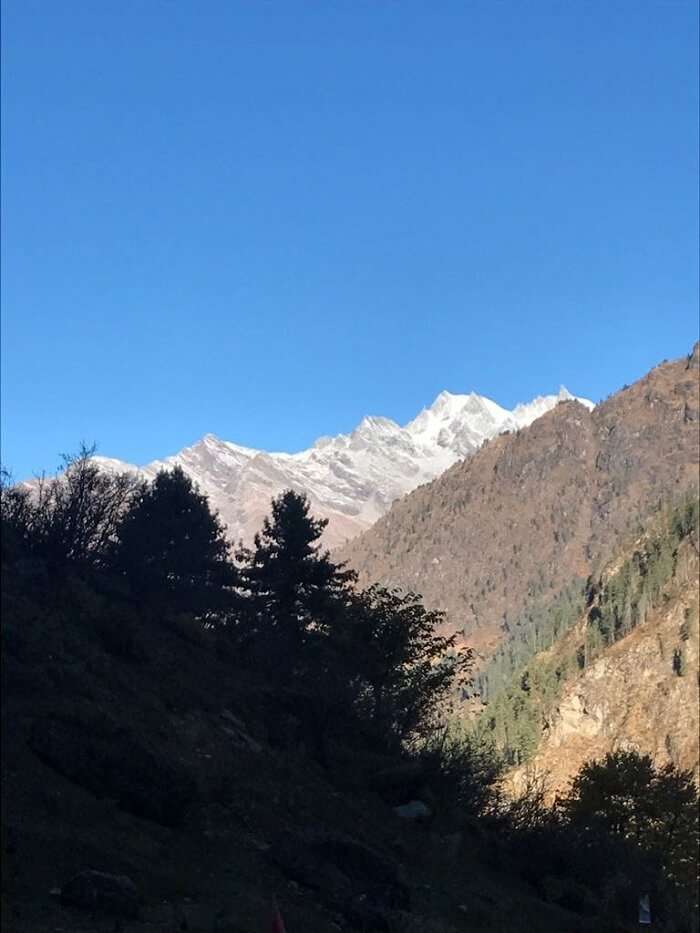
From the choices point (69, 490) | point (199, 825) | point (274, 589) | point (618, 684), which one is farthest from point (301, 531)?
point (618, 684)

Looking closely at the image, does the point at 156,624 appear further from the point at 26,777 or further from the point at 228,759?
the point at 26,777

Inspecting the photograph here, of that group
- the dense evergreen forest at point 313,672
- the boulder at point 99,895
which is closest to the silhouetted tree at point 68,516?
the dense evergreen forest at point 313,672

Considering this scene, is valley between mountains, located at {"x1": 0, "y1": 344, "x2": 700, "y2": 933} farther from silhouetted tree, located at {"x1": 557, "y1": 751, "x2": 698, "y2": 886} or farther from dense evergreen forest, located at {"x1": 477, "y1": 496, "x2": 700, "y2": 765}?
dense evergreen forest, located at {"x1": 477, "y1": 496, "x2": 700, "y2": 765}

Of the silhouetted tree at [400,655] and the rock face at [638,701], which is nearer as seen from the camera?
Result: the silhouetted tree at [400,655]

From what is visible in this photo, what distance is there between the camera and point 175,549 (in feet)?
126

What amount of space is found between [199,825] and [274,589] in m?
23.1

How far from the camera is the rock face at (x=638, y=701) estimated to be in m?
120

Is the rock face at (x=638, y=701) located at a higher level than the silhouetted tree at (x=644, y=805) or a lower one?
higher

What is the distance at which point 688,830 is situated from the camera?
37.6 m

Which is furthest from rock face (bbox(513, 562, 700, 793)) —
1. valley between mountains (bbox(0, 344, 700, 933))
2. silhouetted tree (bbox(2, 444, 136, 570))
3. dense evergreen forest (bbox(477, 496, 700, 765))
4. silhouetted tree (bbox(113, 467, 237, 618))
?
silhouetted tree (bbox(2, 444, 136, 570))

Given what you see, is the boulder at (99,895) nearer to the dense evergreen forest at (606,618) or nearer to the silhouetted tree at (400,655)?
the silhouetted tree at (400,655)

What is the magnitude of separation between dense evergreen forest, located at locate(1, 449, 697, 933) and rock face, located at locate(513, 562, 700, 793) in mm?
86467

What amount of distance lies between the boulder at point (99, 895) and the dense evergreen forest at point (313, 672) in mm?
1716

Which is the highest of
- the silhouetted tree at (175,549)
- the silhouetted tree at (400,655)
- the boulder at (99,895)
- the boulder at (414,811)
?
the silhouetted tree at (175,549)
